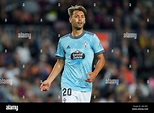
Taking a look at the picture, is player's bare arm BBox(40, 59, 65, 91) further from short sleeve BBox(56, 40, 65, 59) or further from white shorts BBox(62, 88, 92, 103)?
white shorts BBox(62, 88, 92, 103)

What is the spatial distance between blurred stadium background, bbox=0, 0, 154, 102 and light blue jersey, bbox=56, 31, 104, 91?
197mm

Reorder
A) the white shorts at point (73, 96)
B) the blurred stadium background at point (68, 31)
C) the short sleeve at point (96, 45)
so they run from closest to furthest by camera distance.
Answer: the white shorts at point (73, 96), the short sleeve at point (96, 45), the blurred stadium background at point (68, 31)

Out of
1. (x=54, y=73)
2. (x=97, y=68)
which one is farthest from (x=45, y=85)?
(x=97, y=68)

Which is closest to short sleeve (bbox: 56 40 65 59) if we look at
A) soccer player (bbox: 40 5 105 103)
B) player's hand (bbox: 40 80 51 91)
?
soccer player (bbox: 40 5 105 103)

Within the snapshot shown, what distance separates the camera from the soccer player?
384 inches

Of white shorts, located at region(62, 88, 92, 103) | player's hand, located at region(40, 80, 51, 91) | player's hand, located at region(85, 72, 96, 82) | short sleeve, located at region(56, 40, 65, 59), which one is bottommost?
white shorts, located at region(62, 88, 92, 103)

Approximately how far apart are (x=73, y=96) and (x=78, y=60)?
0.43 m

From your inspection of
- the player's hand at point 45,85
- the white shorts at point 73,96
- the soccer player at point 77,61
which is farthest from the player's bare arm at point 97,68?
the player's hand at point 45,85

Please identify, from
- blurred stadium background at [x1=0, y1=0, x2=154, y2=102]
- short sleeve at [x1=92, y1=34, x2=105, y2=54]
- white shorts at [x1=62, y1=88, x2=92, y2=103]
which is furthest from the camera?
blurred stadium background at [x1=0, y1=0, x2=154, y2=102]

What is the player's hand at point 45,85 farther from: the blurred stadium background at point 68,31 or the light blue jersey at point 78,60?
the light blue jersey at point 78,60

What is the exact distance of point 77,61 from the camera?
32.0 feet

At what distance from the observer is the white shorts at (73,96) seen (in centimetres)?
971

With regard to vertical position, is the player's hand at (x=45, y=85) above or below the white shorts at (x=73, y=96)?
above

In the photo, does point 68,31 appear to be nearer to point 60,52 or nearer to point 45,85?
point 60,52
